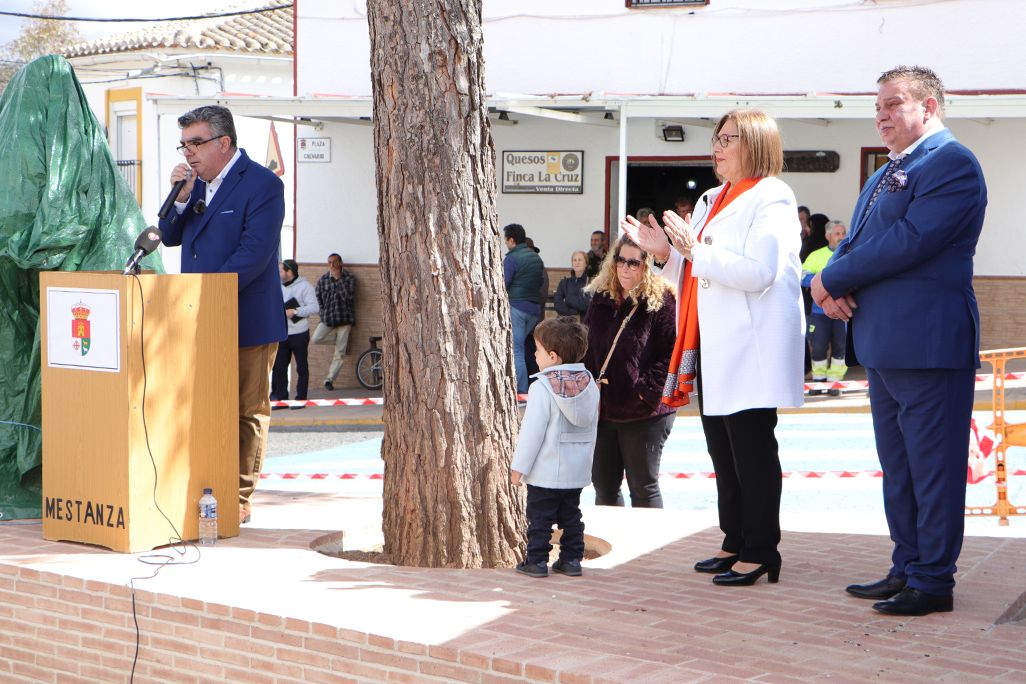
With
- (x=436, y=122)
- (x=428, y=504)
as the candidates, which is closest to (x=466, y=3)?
(x=436, y=122)

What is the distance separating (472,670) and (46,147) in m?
3.90

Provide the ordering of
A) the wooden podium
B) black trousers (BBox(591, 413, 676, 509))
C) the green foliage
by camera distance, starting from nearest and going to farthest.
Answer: the wooden podium, black trousers (BBox(591, 413, 676, 509)), the green foliage

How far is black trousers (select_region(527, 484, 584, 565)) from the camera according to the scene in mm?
5672

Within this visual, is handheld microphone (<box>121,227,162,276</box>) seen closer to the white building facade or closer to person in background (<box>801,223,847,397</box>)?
the white building facade

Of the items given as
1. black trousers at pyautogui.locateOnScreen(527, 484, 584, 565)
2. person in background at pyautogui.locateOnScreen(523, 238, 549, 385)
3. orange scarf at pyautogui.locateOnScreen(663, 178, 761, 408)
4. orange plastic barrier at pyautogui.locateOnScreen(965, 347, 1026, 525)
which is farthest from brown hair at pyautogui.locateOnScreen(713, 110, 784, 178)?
person in background at pyautogui.locateOnScreen(523, 238, 549, 385)

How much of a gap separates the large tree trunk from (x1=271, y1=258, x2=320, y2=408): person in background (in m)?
10.7

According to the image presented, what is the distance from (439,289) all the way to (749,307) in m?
1.47

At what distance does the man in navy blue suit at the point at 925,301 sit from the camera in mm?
4840

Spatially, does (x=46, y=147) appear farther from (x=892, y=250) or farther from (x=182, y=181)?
(x=892, y=250)

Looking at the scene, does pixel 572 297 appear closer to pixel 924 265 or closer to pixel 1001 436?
pixel 1001 436

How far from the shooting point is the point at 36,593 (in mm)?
A: 5668

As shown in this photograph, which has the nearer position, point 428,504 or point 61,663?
point 61,663

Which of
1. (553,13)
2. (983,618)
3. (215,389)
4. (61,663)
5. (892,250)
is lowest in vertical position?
(61,663)

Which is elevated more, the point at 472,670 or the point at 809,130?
the point at 809,130
